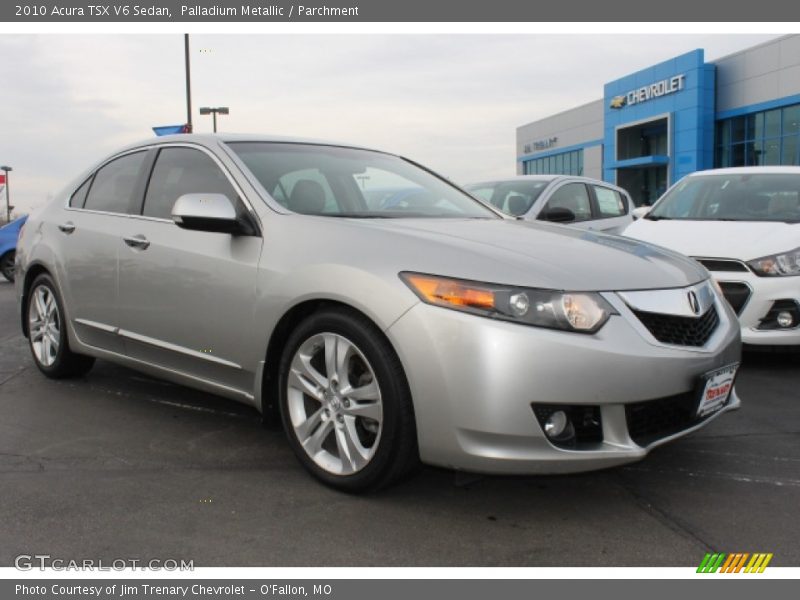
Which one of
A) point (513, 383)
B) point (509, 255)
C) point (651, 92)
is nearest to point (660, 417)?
point (513, 383)

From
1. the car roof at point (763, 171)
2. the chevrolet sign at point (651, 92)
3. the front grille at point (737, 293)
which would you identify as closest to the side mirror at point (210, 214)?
the front grille at point (737, 293)

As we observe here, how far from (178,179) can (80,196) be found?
1190 millimetres

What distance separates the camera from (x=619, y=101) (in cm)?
4269

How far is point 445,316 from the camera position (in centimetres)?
284

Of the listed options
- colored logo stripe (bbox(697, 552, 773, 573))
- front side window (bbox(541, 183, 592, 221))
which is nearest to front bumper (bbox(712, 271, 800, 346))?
colored logo stripe (bbox(697, 552, 773, 573))

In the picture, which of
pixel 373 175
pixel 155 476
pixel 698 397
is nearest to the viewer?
pixel 698 397

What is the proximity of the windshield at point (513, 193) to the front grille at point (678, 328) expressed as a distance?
17.9ft

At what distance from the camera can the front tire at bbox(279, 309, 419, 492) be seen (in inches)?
117

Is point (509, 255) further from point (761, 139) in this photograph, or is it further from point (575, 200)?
point (761, 139)

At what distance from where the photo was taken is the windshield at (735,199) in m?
6.55
